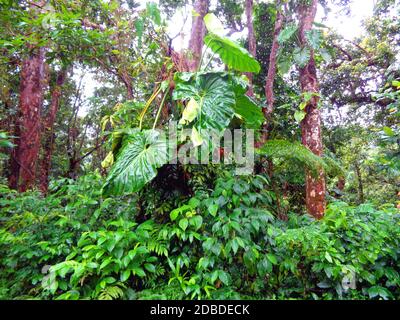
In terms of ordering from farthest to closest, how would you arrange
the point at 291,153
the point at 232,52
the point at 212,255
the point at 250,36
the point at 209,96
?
the point at 250,36, the point at 291,153, the point at 232,52, the point at 209,96, the point at 212,255

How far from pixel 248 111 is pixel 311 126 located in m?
1.53

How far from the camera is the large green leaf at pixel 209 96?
1976 mm

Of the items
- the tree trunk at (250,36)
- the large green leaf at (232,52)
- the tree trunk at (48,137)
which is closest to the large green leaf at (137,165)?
the large green leaf at (232,52)

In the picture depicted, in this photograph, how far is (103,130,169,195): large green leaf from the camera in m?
1.89

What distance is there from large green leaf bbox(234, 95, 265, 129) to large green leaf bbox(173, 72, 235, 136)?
0.28m

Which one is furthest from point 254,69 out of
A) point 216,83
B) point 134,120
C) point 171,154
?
point 134,120

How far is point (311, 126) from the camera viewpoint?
3.52m

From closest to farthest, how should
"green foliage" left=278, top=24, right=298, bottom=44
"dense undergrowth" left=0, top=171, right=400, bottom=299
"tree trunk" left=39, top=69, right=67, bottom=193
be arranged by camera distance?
"dense undergrowth" left=0, top=171, right=400, bottom=299
"green foliage" left=278, top=24, right=298, bottom=44
"tree trunk" left=39, top=69, right=67, bottom=193

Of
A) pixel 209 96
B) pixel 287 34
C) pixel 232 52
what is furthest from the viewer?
pixel 287 34

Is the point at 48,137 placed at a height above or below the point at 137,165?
above

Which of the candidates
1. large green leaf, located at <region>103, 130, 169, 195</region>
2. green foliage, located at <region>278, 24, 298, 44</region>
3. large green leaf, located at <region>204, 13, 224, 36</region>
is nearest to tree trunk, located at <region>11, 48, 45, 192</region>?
large green leaf, located at <region>103, 130, 169, 195</region>

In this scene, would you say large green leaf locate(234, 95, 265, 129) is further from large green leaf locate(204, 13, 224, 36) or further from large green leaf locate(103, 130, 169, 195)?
large green leaf locate(103, 130, 169, 195)

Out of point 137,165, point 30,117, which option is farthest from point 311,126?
point 30,117

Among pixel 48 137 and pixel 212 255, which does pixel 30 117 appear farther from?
pixel 212 255
